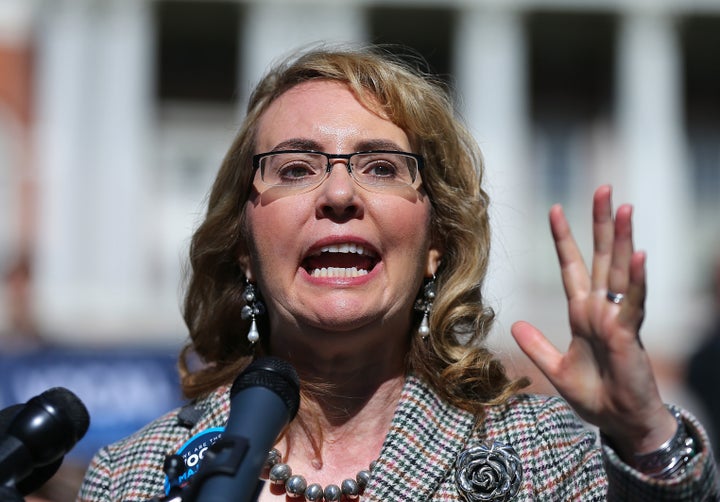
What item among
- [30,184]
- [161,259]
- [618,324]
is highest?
[618,324]

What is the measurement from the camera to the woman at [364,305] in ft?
7.74

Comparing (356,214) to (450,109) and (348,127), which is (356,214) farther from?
(450,109)

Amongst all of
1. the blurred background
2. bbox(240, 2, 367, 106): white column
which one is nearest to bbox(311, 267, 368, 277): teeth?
the blurred background

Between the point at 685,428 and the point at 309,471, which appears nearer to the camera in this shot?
the point at 685,428

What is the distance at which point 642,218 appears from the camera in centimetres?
1880

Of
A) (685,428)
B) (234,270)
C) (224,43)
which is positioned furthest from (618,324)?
(224,43)

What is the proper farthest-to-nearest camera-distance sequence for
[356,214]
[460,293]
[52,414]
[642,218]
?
[642,218] < [460,293] < [356,214] < [52,414]

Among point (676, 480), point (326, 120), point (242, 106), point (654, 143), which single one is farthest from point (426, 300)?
point (654, 143)

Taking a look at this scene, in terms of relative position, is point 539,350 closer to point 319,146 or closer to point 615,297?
point 615,297

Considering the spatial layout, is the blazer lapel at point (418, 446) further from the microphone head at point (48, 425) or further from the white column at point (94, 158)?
the white column at point (94, 158)

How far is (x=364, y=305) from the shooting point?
236cm

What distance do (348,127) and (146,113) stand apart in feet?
56.4

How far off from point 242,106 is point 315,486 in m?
13.9

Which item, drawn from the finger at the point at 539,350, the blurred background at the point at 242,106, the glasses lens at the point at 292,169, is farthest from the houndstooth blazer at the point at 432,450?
the blurred background at the point at 242,106
